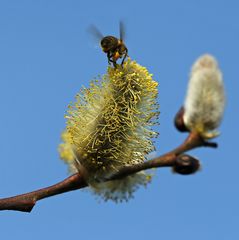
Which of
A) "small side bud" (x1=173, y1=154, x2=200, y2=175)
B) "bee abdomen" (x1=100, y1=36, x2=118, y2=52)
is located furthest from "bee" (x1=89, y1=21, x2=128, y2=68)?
"small side bud" (x1=173, y1=154, x2=200, y2=175)

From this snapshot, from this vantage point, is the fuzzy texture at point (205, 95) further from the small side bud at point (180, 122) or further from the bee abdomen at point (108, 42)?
the bee abdomen at point (108, 42)

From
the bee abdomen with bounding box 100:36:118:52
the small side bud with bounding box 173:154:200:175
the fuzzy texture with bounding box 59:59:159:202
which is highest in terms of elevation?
the bee abdomen with bounding box 100:36:118:52

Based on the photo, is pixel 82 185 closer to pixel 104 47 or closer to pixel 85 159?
pixel 85 159

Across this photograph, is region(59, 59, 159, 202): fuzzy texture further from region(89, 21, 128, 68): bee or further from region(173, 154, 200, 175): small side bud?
region(173, 154, 200, 175): small side bud

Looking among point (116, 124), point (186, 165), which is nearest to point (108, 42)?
point (116, 124)

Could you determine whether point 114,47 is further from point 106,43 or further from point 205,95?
point 205,95
